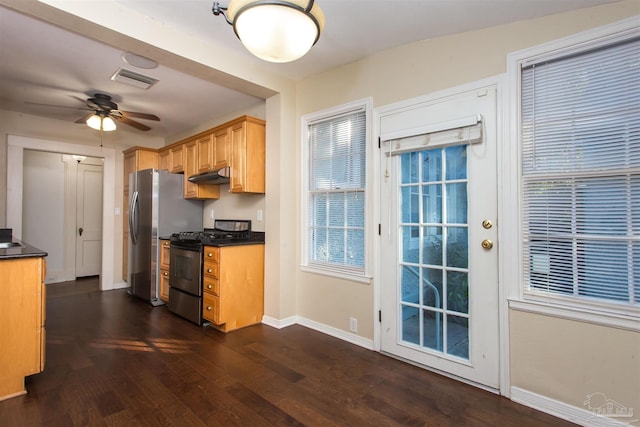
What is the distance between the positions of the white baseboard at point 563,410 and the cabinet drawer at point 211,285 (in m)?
2.56

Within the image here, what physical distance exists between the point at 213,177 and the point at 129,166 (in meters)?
2.19

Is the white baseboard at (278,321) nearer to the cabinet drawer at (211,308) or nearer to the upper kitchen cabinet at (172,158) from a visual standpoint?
the cabinet drawer at (211,308)

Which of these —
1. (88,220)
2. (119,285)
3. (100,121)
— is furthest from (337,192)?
(88,220)

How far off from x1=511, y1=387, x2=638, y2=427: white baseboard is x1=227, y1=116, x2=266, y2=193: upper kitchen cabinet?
9.37 ft

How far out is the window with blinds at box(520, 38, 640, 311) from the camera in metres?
1.72

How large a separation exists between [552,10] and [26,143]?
5.80 m

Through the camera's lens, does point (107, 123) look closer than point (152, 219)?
Yes

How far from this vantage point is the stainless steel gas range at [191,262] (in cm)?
334

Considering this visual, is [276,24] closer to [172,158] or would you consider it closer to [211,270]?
[211,270]

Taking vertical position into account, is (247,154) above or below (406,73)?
below

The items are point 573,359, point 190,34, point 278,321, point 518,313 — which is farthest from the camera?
point 278,321

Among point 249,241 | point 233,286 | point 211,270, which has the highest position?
point 249,241

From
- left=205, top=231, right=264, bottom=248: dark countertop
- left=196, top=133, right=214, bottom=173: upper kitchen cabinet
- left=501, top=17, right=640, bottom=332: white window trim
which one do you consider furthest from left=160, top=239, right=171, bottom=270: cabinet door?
left=501, top=17, right=640, bottom=332: white window trim

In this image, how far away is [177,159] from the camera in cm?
452
